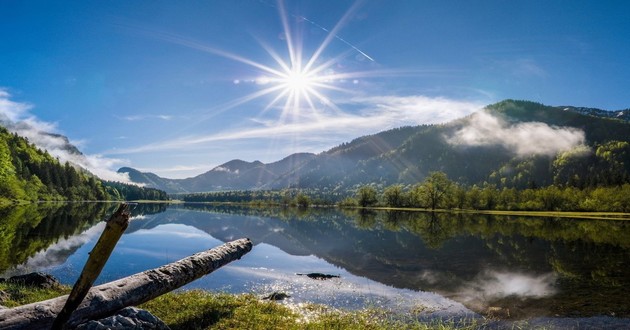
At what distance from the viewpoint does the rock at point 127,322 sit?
35.4 feet

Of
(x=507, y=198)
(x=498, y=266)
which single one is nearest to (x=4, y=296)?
(x=498, y=266)

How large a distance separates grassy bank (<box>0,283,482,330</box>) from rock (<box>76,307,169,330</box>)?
2.57m

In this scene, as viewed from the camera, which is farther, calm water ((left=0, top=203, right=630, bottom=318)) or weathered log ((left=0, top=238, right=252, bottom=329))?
calm water ((left=0, top=203, right=630, bottom=318))

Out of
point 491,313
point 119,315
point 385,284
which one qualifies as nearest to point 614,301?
point 491,313

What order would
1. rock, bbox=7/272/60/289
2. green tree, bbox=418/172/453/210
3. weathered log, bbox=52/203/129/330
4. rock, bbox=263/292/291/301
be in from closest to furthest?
weathered log, bbox=52/203/129/330 → rock, bbox=7/272/60/289 → rock, bbox=263/292/291/301 → green tree, bbox=418/172/453/210

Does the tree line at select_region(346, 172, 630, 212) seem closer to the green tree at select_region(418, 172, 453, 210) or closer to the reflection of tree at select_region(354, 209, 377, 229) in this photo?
the green tree at select_region(418, 172, 453, 210)

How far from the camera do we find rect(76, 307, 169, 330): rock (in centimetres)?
1080

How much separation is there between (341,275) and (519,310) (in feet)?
43.4

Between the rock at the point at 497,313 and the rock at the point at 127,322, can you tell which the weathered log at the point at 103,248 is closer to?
the rock at the point at 127,322

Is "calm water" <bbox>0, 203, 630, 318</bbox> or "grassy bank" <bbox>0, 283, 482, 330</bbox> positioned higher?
"grassy bank" <bbox>0, 283, 482, 330</bbox>

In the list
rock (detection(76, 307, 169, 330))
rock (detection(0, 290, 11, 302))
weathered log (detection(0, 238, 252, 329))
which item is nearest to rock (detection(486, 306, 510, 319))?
weathered log (detection(0, 238, 252, 329))

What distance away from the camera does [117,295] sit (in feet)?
41.8

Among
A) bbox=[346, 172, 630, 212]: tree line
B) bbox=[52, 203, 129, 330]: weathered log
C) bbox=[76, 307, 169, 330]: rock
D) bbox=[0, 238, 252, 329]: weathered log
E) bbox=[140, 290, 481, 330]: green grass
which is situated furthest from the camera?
bbox=[346, 172, 630, 212]: tree line

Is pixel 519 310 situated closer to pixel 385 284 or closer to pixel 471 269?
pixel 385 284
